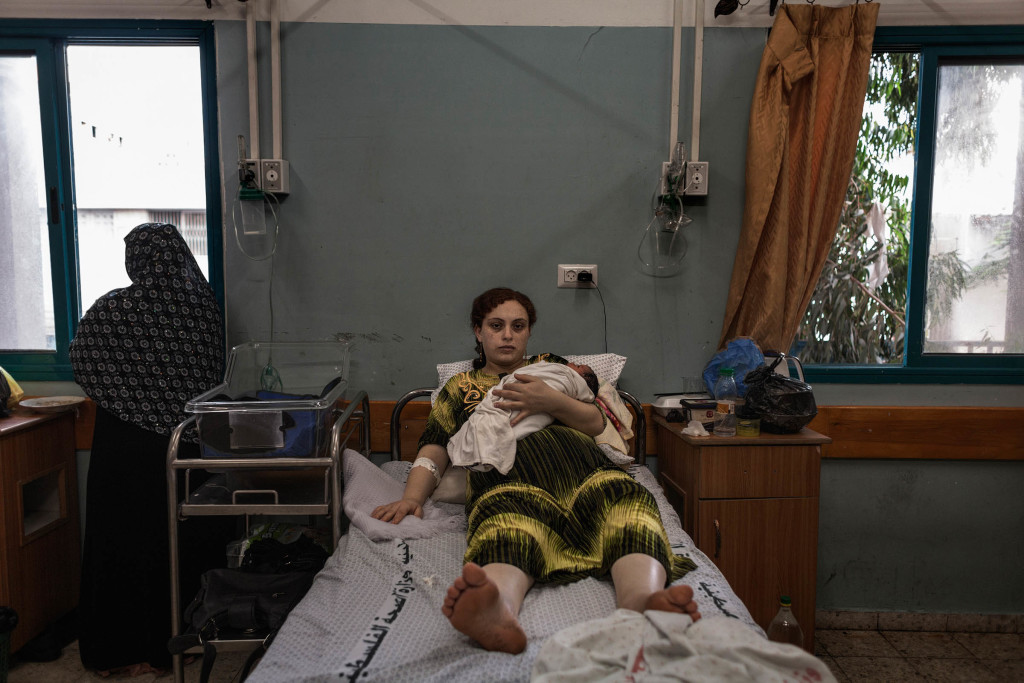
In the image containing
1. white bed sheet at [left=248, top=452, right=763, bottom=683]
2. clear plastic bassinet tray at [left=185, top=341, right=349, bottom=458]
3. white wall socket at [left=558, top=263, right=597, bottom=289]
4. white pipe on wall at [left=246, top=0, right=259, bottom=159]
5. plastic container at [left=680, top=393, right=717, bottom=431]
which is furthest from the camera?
white wall socket at [left=558, top=263, right=597, bottom=289]

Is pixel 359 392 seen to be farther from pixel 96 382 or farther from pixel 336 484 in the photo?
pixel 96 382

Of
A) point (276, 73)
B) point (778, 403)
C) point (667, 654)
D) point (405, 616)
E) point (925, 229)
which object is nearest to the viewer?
point (667, 654)

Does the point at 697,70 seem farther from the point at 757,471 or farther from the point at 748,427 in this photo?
the point at 757,471

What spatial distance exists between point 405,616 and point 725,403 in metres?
1.37

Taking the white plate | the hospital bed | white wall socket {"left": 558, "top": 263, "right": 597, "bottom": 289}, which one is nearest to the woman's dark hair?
white wall socket {"left": 558, "top": 263, "right": 597, "bottom": 289}

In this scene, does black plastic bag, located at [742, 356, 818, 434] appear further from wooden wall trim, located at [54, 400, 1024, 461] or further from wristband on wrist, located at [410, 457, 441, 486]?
wristband on wrist, located at [410, 457, 441, 486]

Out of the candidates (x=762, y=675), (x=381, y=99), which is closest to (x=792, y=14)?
(x=381, y=99)

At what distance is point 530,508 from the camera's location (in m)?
1.79

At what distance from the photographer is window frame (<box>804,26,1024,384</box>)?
258 centimetres

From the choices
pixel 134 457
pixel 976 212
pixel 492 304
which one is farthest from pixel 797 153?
pixel 134 457

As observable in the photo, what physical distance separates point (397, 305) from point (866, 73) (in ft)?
6.58

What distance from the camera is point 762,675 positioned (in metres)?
1.13

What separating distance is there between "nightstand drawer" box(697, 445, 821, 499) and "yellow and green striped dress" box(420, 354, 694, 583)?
406mm

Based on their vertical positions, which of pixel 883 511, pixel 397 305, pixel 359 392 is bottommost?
pixel 883 511
